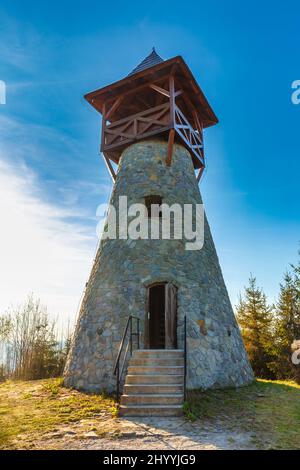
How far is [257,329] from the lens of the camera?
17375 millimetres

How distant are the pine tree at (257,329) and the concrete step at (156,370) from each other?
986 cm

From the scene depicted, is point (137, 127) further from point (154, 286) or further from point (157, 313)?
Answer: point (157, 313)

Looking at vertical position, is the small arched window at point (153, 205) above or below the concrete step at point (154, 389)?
above

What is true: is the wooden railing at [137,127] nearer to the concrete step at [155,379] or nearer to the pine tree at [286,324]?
the concrete step at [155,379]

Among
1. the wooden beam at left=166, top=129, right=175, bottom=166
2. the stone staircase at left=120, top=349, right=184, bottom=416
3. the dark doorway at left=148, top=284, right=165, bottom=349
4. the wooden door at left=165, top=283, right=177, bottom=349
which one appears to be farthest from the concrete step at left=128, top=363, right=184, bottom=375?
the wooden beam at left=166, top=129, right=175, bottom=166

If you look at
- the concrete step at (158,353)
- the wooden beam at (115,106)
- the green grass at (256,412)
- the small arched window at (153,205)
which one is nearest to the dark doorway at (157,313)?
the small arched window at (153,205)

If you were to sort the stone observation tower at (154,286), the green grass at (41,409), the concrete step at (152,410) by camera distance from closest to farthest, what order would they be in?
the green grass at (41,409)
the concrete step at (152,410)
the stone observation tower at (154,286)

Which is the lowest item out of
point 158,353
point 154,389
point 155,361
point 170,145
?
point 154,389

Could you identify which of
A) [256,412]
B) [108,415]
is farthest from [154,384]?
[256,412]

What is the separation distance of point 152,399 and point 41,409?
2.52 m

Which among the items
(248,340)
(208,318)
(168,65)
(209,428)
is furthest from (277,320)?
(168,65)

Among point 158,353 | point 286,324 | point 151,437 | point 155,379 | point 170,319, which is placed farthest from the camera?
point 286,324

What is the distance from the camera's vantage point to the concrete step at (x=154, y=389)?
668cm
